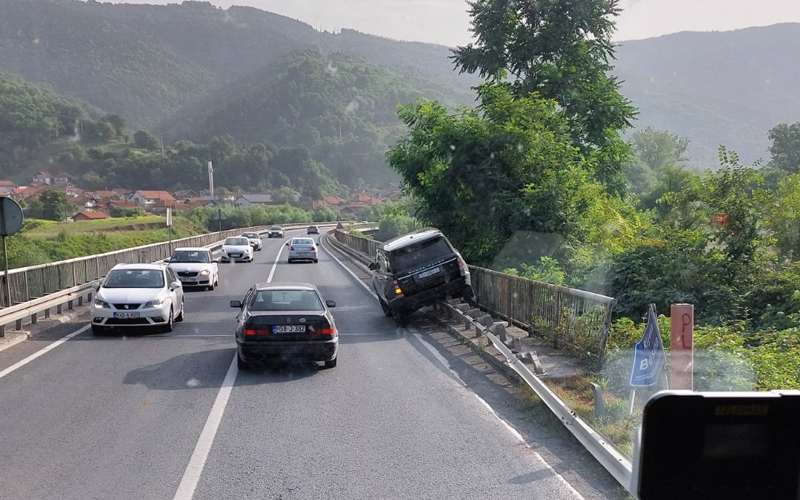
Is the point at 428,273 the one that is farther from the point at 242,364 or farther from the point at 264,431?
the point at 264,431

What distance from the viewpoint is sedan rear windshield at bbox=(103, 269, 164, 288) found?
16094 mm

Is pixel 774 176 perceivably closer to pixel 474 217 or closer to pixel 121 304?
pixel 474 217

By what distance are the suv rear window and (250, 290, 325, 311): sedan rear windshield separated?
4708mm

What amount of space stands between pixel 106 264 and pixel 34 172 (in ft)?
564

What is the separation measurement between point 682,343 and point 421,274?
436 inches

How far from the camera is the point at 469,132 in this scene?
22.4m

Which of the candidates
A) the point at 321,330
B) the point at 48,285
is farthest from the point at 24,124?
the point at 321,330

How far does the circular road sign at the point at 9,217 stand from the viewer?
51.3 feet

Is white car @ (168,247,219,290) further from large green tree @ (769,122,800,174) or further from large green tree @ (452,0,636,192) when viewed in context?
large green tree @ (769,122,800,174)

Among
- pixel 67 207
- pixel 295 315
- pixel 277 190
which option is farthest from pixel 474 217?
pixel 277 190

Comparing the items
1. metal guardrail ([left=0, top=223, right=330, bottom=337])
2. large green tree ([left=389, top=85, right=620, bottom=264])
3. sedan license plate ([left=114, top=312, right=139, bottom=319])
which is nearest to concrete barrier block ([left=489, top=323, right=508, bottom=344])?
sedan license plate ([left=114, top=312, right=139, bottom=319])

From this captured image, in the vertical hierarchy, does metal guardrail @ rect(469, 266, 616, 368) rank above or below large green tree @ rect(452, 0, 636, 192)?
below

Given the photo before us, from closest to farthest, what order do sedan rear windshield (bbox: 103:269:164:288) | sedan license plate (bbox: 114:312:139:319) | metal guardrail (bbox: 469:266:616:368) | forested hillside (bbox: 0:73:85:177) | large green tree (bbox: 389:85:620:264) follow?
metal guardrail (bbox: 469:266:616:368), sedan license plate (bbox: 114:312:139:319), sedan rear windshield (bbox: 103:269:164:288), large green tree (bbox: 389:85:620:264), forested hillside (bbox: 0:73:85:177)

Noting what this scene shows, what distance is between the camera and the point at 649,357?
287 inches
